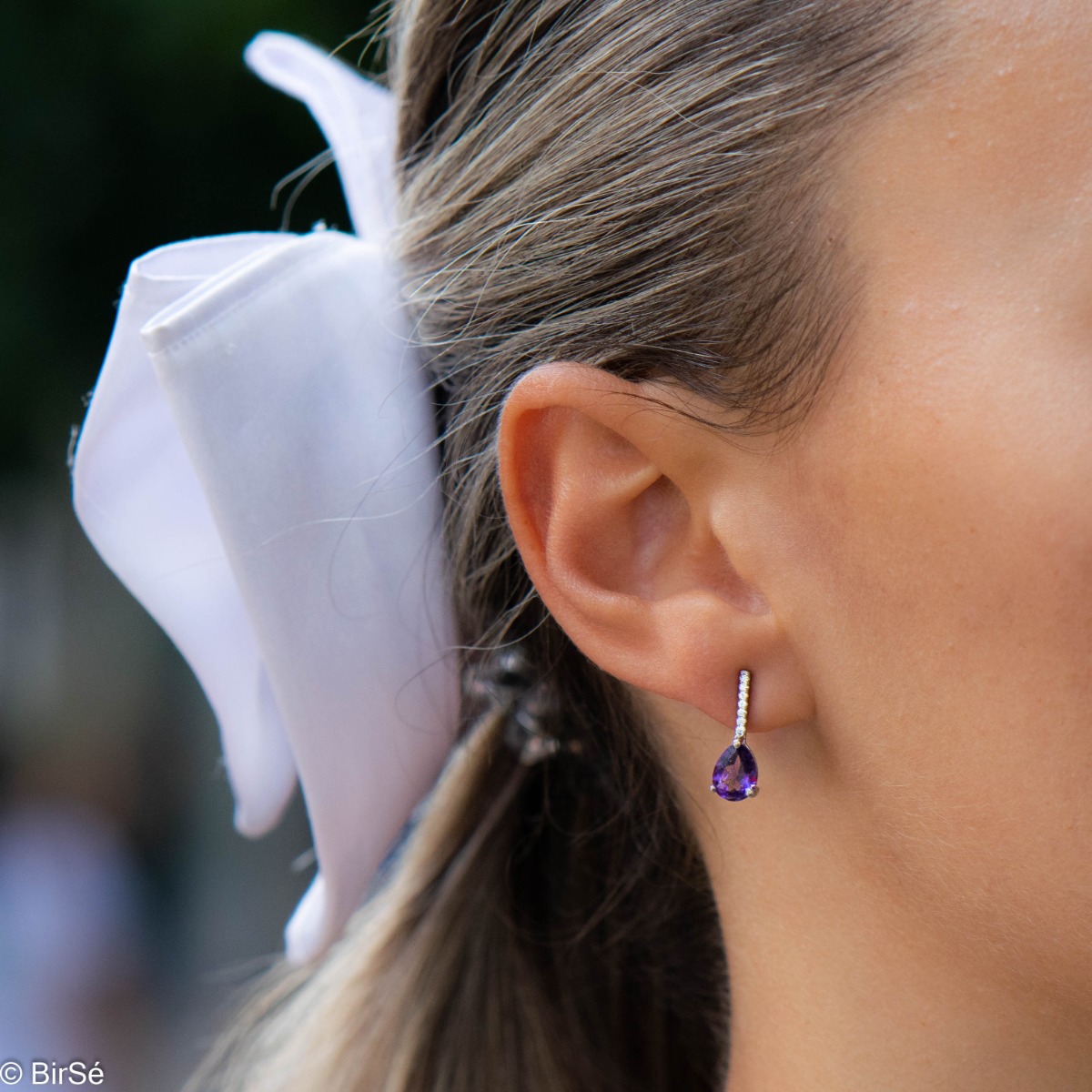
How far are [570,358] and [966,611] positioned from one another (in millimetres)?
395

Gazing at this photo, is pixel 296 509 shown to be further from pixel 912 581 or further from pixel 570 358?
pixel 912 581

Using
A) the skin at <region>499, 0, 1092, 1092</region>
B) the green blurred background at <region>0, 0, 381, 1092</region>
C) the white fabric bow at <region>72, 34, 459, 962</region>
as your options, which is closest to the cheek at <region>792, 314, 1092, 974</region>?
the skin at <region>499, 0, 1092, 1092</region>

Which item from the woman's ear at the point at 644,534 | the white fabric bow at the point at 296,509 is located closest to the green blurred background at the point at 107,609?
the white fabric bow at the point at 296,509

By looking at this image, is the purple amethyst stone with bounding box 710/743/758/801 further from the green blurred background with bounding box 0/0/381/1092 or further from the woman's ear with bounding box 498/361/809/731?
the green blurred background with bounding box 0/0/381/1092

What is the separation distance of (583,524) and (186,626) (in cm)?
46

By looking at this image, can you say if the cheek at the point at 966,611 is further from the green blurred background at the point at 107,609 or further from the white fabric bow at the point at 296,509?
the green blurred background at the point at 107,609

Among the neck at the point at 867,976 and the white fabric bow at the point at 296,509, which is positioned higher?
the white fabric bow at the point at 296,509

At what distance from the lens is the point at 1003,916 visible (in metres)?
0.96

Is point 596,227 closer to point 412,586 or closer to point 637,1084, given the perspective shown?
point 412,586

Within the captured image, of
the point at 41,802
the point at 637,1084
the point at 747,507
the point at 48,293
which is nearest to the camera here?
the point at 747,507

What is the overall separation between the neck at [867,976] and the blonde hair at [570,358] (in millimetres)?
206

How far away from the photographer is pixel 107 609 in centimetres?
468

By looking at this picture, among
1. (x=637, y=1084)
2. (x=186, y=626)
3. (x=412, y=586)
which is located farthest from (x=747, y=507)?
(x=637, y=1084)

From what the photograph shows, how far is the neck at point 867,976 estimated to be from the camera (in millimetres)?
1020
